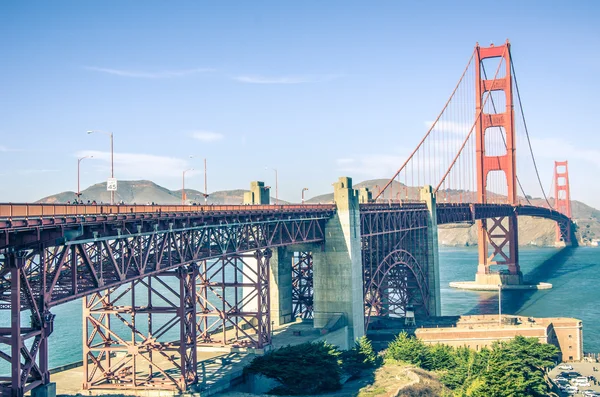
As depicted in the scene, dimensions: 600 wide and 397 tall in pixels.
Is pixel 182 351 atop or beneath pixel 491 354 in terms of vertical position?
atop

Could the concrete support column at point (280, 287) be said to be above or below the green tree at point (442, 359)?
above

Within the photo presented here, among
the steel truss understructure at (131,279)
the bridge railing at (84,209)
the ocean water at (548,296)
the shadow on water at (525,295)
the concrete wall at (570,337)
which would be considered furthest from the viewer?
the shadow on water at (525,295)

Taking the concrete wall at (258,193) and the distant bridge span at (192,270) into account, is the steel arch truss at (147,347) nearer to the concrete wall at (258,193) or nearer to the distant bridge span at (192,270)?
the distant bridge span at (192,270)

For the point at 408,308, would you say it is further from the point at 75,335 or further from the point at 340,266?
the point at 75,335

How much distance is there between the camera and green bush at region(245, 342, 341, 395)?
42.1m

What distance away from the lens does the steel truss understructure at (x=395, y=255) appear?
67500mm

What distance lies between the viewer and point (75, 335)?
251 feet

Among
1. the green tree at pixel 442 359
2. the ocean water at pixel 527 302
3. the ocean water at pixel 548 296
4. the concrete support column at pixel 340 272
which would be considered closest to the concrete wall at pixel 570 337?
the ocean water at pixel 548 296

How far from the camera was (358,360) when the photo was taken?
50625 millimetres

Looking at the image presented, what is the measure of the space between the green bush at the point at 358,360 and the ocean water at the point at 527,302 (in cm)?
2736

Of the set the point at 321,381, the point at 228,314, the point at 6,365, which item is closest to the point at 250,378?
the point at 321,381

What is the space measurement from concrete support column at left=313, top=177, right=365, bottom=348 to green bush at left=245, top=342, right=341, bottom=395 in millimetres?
12879

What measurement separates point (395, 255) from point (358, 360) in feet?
78.9

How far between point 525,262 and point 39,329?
156488 millimetres
